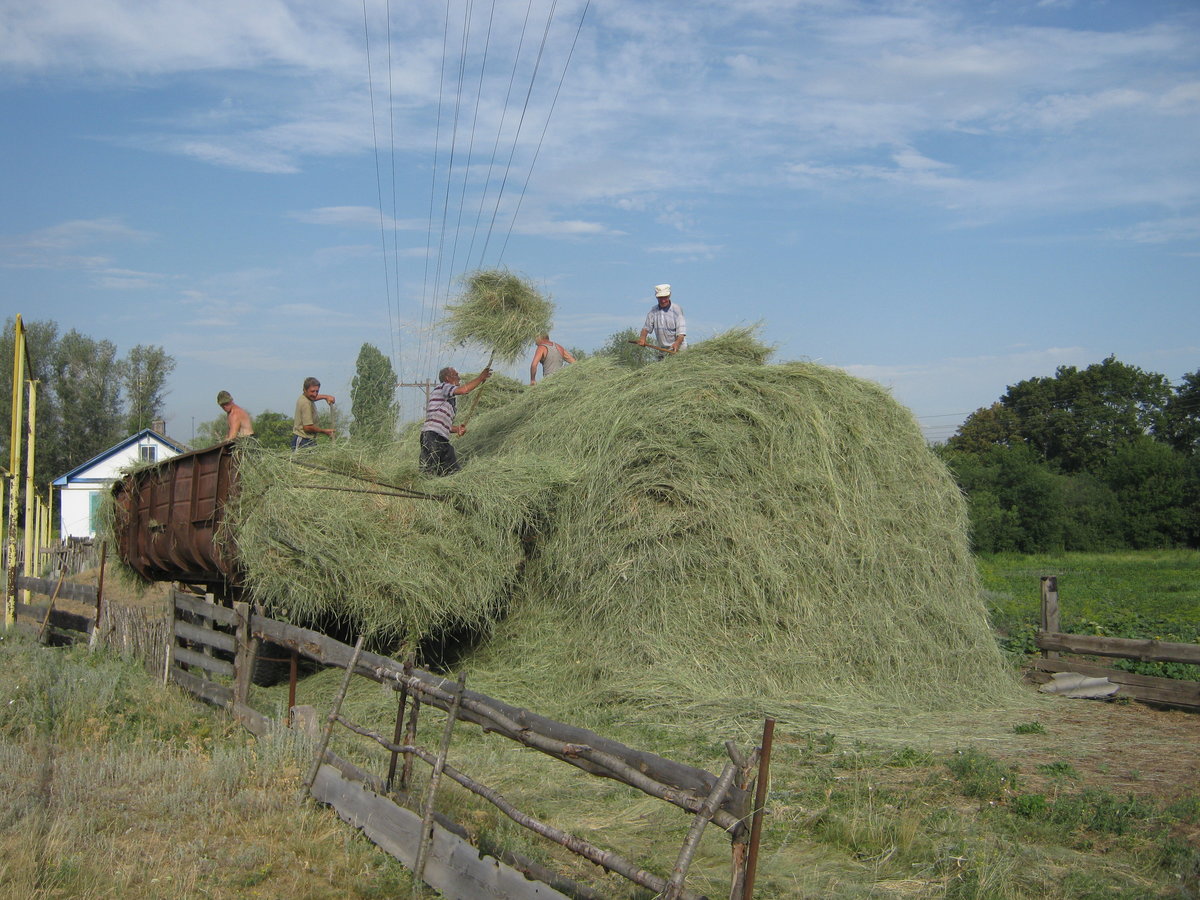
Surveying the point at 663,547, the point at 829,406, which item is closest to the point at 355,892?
the point at 663,547

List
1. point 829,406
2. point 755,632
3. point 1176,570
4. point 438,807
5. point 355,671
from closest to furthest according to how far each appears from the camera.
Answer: point 438,807, point 355,671, point 755,632, point 829,406, point 1176,570

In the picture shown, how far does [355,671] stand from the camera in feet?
22.5

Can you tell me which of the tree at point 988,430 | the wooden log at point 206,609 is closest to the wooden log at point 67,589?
the wooden log at point 206,609

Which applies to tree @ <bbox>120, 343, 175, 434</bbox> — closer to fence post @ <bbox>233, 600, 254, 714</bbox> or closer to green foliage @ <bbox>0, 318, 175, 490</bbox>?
green foliage @ <bbox>0, 318, 175, 490</bbox>

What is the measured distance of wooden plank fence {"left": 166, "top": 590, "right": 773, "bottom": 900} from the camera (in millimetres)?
3912

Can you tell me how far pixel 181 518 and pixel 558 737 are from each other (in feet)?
21.4

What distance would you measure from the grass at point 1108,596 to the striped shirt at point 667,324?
16.5 ft

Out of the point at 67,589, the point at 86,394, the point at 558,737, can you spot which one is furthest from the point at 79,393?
the point at 558,737

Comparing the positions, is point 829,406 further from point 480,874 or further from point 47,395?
point 47,395

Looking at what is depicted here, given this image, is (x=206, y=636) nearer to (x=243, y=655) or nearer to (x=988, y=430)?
(x=243, y=655)

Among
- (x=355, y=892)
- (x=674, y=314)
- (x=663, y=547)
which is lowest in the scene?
(x=355, y=892)

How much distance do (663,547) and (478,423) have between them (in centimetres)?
484

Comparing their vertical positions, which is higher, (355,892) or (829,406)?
(829,406)

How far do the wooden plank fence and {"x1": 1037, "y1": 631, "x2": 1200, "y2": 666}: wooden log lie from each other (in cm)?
660
